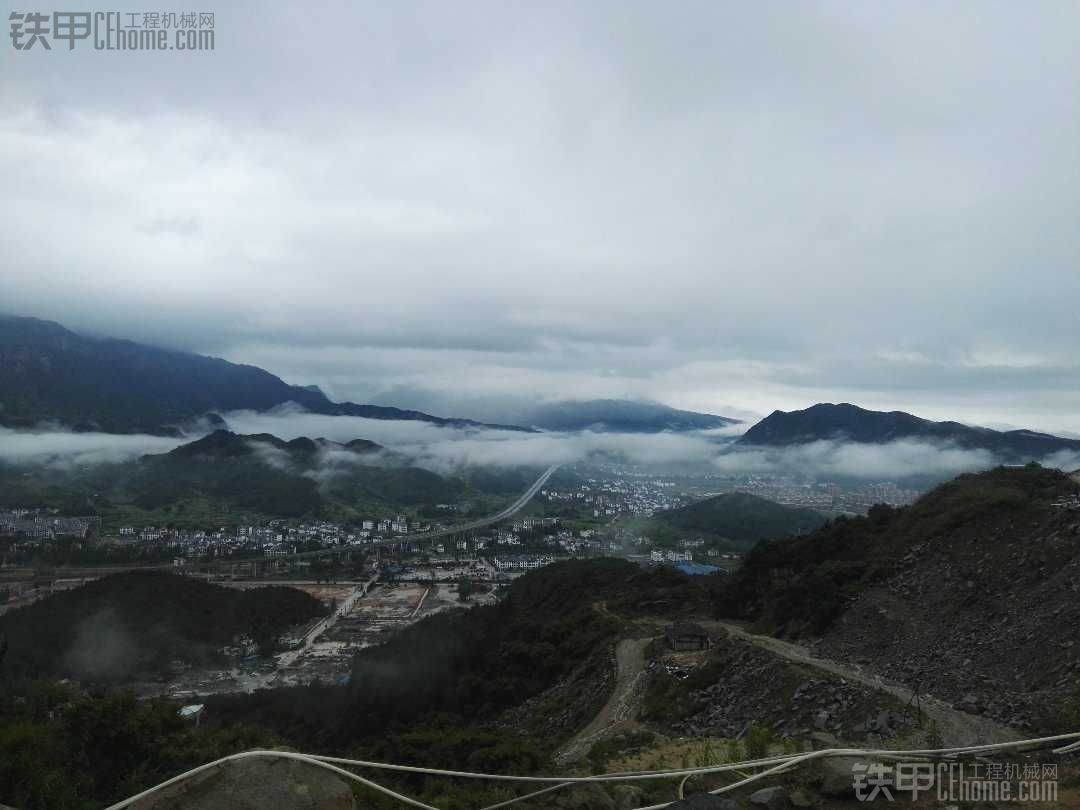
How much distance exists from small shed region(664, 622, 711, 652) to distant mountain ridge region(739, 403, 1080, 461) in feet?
221

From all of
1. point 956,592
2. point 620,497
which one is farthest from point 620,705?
point 620,497

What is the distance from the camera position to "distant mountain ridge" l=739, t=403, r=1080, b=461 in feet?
257

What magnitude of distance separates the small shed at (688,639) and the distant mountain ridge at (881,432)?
6735cm

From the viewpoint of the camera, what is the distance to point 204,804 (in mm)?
5156

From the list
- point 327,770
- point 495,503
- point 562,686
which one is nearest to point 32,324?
point 495,503

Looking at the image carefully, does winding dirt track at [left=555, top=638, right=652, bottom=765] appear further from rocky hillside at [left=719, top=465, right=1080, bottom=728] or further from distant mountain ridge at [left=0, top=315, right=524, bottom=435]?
distant mountain ridge at [left=0, top=315, right=524, bottom=435]

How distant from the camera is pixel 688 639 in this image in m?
22.0

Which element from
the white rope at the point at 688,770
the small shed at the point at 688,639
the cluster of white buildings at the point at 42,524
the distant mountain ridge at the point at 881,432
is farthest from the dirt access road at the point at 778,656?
the cluster of white buildings at the point at 42,524

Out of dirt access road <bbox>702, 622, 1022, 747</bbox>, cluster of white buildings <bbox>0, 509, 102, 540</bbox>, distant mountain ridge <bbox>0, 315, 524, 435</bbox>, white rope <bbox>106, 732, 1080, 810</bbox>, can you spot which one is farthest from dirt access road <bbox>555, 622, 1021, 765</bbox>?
distant mountain ridge <bbox>0, 315, 524, 435</bbox>

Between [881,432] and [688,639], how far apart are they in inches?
3928

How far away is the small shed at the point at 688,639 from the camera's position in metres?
21.8

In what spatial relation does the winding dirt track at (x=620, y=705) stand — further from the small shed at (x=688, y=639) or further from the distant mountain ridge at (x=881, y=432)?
the distant mountain ridge at (x=881, y=432)

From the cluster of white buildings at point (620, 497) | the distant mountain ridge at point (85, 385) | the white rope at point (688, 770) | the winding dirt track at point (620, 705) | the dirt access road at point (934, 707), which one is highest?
the distant mountain ridge at point (85, 385)

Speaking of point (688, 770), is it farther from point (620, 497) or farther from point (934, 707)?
point (620, 497)
